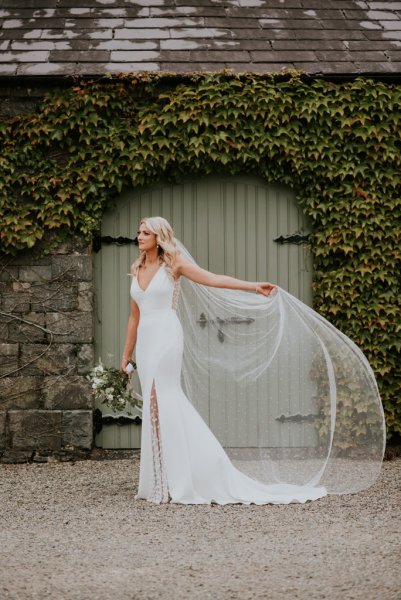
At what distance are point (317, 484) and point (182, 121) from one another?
3.66m

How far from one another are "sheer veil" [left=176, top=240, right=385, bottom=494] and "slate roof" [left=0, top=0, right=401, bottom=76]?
260 centimetres

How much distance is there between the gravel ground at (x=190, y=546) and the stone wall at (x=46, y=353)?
1111mm

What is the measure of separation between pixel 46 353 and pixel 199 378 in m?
2.12

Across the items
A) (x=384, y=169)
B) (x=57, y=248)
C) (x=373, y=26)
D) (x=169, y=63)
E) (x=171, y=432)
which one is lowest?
(x=171, y=432)

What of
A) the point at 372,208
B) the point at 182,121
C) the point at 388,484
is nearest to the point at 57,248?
the point at 182,121

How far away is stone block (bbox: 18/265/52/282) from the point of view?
27.4 feet

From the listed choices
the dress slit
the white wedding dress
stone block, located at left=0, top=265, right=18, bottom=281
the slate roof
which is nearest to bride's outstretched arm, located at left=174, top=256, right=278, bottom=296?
the white wedding dress

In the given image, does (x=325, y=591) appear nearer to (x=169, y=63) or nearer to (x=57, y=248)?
(x=57, y=248)

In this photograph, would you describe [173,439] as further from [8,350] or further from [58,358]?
[8,350]

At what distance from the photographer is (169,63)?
8359 mm

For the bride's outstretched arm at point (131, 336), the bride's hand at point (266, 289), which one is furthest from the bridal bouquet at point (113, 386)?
the bride's hand at point (266, 289)

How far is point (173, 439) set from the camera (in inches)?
250

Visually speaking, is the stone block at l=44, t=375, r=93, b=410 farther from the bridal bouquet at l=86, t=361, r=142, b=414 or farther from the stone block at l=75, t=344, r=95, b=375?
the bridal bouquet at l=86, t=361, r=142, b=414

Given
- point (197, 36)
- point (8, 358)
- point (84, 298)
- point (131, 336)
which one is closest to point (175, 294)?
point (131, 336)
